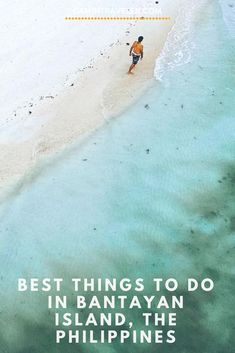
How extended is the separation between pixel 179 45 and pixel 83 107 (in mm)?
6897

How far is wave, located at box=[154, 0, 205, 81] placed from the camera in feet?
61.9

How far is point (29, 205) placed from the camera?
41.0 ft

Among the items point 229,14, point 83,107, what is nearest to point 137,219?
point 83,107

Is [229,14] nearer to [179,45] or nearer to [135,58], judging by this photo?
[179,45]

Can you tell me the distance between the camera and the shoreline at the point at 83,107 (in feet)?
44.6

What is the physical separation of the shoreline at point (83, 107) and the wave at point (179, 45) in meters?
0.35

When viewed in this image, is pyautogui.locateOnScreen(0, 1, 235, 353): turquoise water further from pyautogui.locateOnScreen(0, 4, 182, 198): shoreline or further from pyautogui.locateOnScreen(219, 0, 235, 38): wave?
pyautogui.locateOnScreen(219, 0, 235, 38): wave

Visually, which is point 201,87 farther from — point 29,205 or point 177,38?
point 29,205

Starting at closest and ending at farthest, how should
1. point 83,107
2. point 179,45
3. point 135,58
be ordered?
1. point 83,107
2. point 135,58
3. point 179,45

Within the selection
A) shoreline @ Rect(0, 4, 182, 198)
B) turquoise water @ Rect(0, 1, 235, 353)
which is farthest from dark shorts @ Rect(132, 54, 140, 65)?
turquoise water @ Rect(0, 1, 235, 353)

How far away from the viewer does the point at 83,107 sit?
626 inches

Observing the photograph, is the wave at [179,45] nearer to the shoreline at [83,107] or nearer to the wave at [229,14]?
→ the shoreline at [83,107]

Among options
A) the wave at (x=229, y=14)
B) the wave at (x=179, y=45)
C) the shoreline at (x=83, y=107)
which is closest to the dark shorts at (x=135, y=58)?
the shoreline at (x=83, y=107)

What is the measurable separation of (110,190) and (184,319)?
14.5 feet
